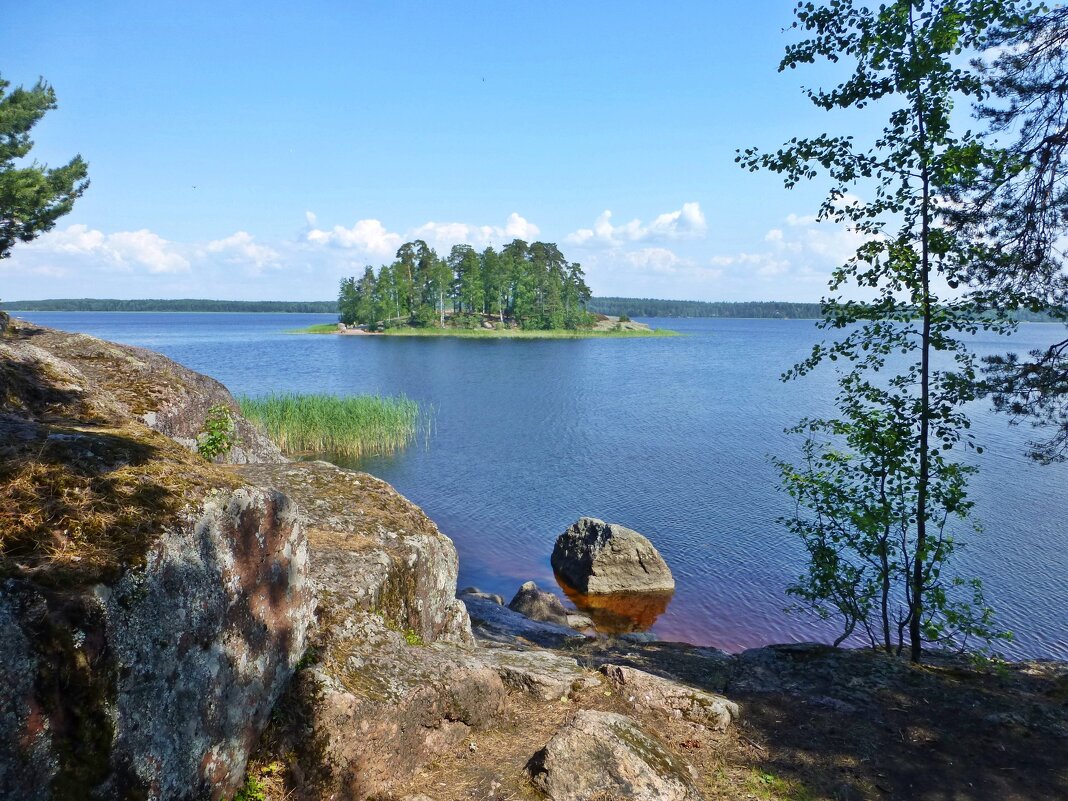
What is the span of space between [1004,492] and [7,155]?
29083mm

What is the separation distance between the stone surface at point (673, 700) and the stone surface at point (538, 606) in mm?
6555

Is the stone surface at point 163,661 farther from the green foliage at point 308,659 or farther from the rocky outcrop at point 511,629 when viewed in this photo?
the rocky outcrop at point 511,629

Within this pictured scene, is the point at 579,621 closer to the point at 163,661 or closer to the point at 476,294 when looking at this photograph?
the point at 163,661

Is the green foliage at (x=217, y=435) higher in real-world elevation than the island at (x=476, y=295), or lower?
lower

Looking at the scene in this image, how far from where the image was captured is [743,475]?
22562 mm

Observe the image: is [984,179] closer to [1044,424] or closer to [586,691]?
[1044,424]

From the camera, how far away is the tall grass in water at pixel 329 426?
2506 cm

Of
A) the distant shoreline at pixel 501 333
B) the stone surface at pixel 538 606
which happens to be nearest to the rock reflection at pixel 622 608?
the stone surface at pixel 538 606

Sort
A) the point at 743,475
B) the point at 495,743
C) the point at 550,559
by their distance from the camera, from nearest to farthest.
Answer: the point at 495,743 → the point at 550,559 → the point at 743,475

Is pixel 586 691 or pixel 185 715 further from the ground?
pixel 185 715

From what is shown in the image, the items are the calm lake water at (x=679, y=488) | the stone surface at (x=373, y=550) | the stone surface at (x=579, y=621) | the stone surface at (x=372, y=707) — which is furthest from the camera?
the calm lake water at (x=679, y=488)

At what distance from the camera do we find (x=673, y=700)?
615 cm

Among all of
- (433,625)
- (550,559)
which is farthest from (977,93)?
(550,559)

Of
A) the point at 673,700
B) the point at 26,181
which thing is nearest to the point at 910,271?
the point at 673,700
